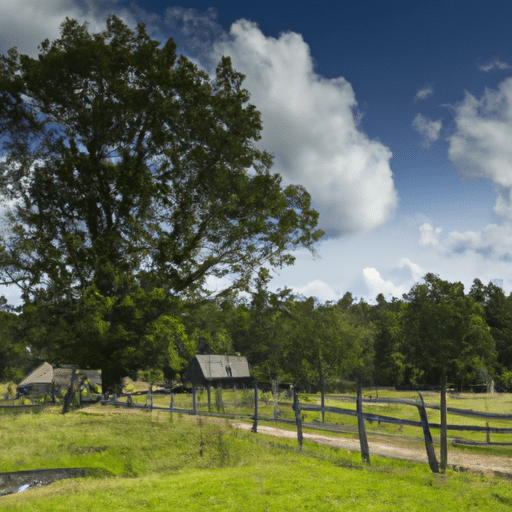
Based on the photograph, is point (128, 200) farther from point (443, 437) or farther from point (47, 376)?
point (47, 376)

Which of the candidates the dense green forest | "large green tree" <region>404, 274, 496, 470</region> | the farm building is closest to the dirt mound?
the dense green forest

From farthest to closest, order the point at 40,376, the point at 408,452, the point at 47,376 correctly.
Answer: the point at 40,376 < the point at 47,376 < the point at 408,452

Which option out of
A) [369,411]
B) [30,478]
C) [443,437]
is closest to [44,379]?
[369,411]

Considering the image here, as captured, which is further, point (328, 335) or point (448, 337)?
point (328, 335)

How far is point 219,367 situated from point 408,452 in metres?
46.0

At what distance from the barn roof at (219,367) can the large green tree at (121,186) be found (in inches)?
1528

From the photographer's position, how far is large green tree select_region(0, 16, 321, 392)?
20406 millimetres

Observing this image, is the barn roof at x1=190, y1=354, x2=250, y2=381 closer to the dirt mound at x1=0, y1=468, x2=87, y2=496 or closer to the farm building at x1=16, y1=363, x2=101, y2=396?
the farm building at x1=16, y1=363, x2=101, y2=396

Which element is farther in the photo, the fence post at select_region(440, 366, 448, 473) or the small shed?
the small shed

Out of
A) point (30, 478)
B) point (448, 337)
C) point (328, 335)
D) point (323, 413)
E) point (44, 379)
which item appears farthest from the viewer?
point (44, 379)

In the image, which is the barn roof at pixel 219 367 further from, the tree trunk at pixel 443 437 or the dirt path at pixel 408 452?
the tree trunk at pixel 443 437

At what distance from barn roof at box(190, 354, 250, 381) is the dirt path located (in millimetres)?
38110

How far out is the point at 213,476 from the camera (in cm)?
1062

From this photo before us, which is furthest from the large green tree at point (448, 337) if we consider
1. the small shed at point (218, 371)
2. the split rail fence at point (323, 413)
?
the small shed at point (218, 371)
